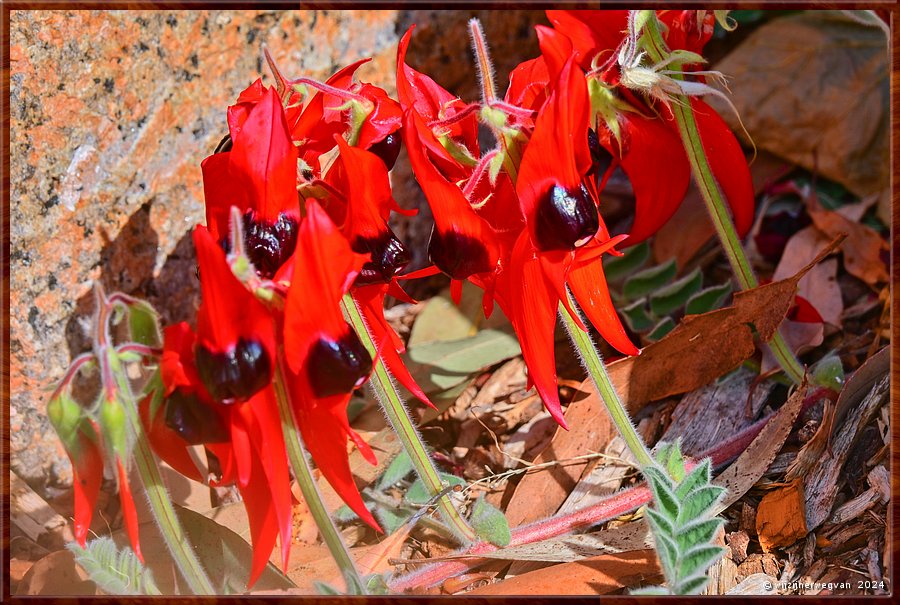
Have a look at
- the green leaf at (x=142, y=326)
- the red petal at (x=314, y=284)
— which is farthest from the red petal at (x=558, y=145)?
the green leaf at (x=142, y=326)

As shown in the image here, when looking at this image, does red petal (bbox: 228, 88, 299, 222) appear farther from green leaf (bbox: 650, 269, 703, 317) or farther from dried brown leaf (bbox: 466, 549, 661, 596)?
green leaf (bbox: 650, 269, 703, 317)

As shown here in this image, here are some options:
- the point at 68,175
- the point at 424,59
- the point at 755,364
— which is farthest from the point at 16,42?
the point at 755,364

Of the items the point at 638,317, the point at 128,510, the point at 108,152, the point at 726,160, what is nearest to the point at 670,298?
the point at 638,317

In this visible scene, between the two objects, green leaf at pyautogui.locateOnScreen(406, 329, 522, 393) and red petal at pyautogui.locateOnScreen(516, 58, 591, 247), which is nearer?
red petal at pyautogui.locateOnScreen(516, 58, 591, 247)

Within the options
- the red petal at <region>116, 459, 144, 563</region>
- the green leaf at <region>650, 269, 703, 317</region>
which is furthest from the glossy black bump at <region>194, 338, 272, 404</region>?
the green leaf at <region>650, 269, 703, 317</region>

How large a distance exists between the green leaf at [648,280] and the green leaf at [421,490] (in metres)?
0.67

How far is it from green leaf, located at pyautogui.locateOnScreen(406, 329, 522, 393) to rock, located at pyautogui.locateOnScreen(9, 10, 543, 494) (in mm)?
466

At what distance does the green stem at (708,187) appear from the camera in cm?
151

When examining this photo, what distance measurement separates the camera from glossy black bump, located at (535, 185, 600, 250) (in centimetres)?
131

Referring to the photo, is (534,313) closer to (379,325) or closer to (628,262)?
(379,325)

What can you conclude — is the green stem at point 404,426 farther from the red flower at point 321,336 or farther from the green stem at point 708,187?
the green stem at point 708,187

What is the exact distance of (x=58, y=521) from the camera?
5.24 feet

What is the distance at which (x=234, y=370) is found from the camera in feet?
3.84

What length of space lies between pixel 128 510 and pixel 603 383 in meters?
0.66
